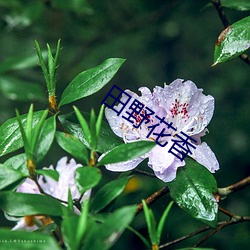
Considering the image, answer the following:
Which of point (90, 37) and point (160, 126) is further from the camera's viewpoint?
point (90, 37)

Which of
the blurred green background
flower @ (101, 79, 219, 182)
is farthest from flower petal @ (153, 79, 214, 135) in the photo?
the blurred green background

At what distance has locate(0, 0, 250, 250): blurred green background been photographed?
232 cm

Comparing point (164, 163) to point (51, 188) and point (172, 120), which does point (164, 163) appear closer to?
point (172, 120)

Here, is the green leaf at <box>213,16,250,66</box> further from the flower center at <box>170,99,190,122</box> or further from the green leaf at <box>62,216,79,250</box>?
the green leaf at <box>62,216,79,250</box>

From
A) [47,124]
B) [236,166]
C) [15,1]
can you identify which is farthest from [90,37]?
[47,124]

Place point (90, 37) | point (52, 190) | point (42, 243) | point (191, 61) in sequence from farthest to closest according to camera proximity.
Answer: point (191, 61), point (90, 37), point (52, 190), point (42, 243)

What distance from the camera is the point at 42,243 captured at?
0.75 metres

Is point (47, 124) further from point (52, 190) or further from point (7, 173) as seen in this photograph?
point (52, 190)

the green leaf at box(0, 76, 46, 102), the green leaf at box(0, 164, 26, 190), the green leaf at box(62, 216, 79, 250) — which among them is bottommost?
the green leaf at box(0, 76, 46, 102)

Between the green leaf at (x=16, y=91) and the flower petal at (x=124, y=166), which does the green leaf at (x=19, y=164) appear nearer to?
the flower petal at (x=124, y=166)

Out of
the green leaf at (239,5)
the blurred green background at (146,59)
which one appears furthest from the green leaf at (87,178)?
the blurred green background at (146,59)

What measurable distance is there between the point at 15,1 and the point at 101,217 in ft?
4.78

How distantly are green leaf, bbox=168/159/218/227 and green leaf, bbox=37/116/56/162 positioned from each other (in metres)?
0.23

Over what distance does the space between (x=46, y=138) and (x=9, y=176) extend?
78mm
